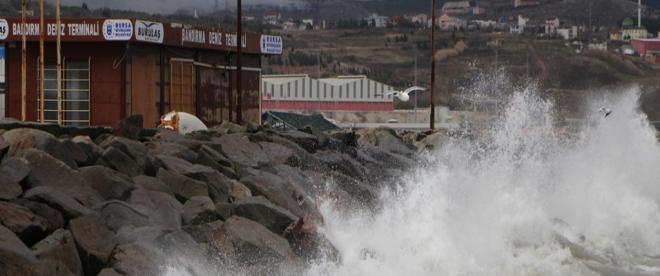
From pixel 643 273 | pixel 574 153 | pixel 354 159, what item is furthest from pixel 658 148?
pixel 643 273

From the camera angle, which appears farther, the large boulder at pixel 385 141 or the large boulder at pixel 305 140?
the large boulder at pixel 385 141

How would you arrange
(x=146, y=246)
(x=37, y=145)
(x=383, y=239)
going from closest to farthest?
(x=146, y=246) < (x=37, y=145) < (x=383, y=239)

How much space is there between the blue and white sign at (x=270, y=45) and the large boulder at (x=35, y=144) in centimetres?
2219

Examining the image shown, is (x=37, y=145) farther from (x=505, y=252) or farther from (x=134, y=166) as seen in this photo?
(x=505, y=252)

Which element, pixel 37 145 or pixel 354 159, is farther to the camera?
pixel 354 159

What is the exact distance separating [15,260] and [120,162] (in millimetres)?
5635

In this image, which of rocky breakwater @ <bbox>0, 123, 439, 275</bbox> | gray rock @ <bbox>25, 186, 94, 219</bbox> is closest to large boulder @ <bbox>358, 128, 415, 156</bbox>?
rocky breakwater @ <bbox>0, 123, 439, 275</bbox>

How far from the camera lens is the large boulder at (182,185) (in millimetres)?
18734

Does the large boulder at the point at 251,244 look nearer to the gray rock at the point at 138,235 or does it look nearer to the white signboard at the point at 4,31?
the gray rock at the point at 138,235

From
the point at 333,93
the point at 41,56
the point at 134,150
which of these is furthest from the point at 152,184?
the point at 333,93

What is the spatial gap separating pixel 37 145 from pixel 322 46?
140 m

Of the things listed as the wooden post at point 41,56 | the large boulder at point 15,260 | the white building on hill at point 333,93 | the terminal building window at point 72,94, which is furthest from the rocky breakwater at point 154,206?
the white building on hill at point 333,93

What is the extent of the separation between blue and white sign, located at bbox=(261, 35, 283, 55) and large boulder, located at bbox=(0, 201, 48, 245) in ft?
83.4

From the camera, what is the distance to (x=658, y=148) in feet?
133
